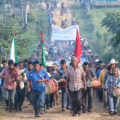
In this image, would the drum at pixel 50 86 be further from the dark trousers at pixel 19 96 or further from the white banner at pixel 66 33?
the white banner at pixel 66 33

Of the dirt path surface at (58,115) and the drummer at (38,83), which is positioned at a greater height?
the drummer at (38,83)

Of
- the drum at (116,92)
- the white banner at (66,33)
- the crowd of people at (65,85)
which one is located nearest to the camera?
the crowd of people at (65,85)

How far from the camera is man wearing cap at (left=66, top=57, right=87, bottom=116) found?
434 inches

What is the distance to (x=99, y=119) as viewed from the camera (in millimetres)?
11250

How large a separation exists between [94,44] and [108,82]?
113 ft

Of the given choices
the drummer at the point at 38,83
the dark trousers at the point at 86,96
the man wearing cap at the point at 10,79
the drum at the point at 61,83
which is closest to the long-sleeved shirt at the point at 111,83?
the dark trousers at the point at 86,96

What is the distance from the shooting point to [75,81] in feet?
36.2

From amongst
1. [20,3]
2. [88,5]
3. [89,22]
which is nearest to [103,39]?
[89,22]

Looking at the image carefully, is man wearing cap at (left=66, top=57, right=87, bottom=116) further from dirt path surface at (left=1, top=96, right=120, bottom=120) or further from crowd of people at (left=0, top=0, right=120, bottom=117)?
dirt path surface at (left=1, top=96, right=120, bottom=120)

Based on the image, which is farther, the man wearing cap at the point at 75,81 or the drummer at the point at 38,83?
the drummer at the point at 38,83

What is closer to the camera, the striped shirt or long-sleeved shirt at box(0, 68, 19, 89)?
the striped shirt

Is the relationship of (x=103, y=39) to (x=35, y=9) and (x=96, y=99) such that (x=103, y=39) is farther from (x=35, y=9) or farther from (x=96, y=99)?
(x=96, y=99)

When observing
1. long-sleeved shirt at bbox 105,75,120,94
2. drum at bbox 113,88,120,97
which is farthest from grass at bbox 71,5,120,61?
drum at bbox 113,88,120,97

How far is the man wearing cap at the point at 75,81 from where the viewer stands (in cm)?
1102
